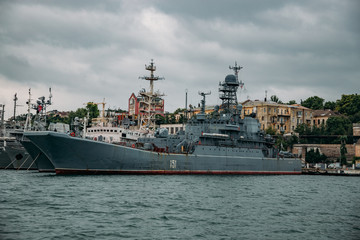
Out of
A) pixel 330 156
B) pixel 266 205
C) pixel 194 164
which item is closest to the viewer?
pixel 266 205

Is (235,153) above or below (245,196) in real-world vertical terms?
above

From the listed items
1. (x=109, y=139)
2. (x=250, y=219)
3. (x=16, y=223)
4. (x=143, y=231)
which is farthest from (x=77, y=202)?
(x=109, y=139)

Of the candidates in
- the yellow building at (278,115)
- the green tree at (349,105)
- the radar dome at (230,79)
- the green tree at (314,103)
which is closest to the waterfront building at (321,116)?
the yellow building at (278,115)

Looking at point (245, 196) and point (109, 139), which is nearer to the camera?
point (245, 196)

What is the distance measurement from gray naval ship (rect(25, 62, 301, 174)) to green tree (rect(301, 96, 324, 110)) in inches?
2179

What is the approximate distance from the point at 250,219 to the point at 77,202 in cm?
977

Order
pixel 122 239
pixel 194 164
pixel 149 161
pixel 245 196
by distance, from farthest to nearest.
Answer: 1. pixel 194 164
2. pixel 149 161
3. pixel 245 196
4. pixel 122 239

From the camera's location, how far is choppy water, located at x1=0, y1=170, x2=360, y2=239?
1689 cm

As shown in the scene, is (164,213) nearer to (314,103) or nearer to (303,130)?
(303,130)

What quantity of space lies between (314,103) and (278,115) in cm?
2571

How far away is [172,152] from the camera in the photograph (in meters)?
44.1

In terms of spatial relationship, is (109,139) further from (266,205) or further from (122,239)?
(122,239)

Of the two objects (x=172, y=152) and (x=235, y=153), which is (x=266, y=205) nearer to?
(x=172, y=152)

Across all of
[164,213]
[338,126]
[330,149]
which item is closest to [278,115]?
[338,126]
